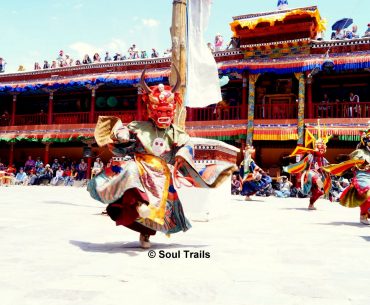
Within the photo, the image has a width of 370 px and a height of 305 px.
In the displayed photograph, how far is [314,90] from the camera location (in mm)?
19453

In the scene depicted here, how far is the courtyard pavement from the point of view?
98.8 inches

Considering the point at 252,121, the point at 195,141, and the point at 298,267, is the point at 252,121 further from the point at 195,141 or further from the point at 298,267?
the point at 298,267

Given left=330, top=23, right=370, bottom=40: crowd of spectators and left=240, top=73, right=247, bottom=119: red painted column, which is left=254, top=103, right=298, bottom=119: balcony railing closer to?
left=240, top=73, right=247, bottom=119: red painted column

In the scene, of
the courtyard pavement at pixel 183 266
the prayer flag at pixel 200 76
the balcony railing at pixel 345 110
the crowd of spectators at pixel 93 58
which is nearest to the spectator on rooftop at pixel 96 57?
the crowd of spectators at pixel 93 58

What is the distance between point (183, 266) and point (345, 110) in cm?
1533

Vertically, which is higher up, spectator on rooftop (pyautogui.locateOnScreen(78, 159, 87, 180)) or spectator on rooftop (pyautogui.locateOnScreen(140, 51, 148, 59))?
spectator on rooftop (pyautogui.locateOnScreen(140, 51, 148, 59))

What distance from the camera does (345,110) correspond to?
56.2ft

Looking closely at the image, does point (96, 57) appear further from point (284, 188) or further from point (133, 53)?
point (284, 188)

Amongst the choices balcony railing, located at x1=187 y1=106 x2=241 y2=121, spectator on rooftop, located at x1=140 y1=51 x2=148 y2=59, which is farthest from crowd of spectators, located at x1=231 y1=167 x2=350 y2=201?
spectator on rooftop, located at x1=140 y1=51 x2=148 y2=59

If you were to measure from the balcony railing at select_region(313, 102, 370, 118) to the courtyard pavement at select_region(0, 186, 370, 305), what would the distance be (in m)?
12.0

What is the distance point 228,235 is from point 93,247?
1.78 metres

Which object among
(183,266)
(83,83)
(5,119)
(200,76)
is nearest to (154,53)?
(83,83)

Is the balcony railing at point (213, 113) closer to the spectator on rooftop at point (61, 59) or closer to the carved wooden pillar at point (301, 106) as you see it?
the carved wooden pillar at point (301, 106)

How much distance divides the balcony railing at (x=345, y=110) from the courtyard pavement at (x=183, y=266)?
12045mm
